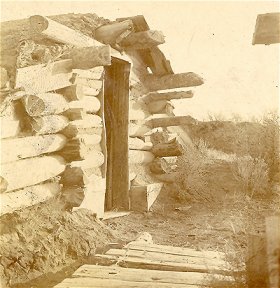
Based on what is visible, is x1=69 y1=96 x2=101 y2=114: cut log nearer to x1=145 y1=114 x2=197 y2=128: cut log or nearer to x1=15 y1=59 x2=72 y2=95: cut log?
x1=15 y1=59 x2=72 y2=95: cut log

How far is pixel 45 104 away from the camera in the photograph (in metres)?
5.84

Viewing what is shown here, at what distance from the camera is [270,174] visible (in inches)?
412

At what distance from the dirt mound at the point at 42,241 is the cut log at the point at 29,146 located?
745mm

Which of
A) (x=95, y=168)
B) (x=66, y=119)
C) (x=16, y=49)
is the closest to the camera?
(x=16, y=49)

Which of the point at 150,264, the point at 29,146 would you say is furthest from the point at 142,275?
the point at 29,146

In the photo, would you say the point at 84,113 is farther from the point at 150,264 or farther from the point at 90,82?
the point at 150,264

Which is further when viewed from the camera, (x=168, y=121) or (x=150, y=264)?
(x=168, y=121)

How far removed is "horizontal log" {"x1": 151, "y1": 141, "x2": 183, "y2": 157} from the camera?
31.4ft

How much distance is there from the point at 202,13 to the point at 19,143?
48.0 meters

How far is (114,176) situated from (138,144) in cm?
102

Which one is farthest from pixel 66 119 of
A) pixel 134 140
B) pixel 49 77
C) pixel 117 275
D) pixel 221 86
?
pixel 221 86

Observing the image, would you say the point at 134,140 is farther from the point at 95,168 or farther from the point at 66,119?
the point at 66,119

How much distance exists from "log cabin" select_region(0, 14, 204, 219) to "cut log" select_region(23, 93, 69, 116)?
14 mm

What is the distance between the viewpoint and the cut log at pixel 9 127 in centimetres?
507
